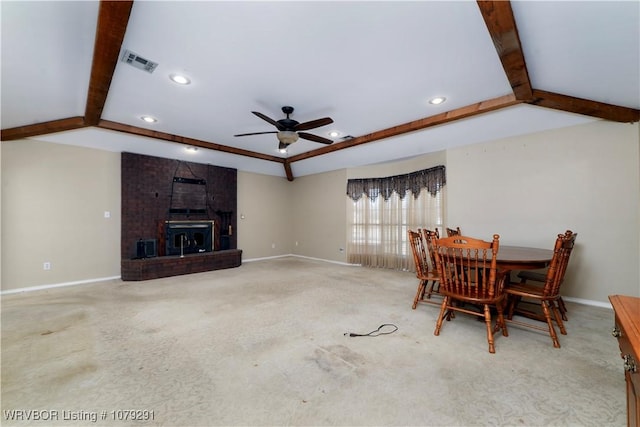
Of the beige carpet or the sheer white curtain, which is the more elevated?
the sheer white curtain

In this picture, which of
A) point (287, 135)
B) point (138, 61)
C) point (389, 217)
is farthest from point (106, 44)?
point (389, 217)

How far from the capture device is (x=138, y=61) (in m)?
2.37

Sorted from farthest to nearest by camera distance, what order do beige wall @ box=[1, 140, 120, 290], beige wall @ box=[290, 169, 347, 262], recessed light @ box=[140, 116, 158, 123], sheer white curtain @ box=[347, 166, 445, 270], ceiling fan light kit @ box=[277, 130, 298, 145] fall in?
beige wall @ box=[290, 169, 347, 262]
sheer white curtain @ box=[347, 166, 445, 270]
beige wall @ box=[1, 140, 120, 290]
recessed light @ box=[140, 116, 158, 123]
ceiling fan light kit @ box=[277, 130, 298, 145]

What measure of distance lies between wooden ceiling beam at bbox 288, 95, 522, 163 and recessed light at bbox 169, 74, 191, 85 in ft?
9.59

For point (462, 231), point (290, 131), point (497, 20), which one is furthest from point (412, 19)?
point (462, 231)

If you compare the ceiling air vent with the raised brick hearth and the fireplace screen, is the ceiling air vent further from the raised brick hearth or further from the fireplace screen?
the fireplace screen

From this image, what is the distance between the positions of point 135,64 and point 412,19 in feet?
8.15

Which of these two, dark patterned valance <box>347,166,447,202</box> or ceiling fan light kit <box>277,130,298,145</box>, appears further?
dark patterned valance <box>347,166,447,202</box>

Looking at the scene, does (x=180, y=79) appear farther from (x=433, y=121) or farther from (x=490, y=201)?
(x=490, y=201)

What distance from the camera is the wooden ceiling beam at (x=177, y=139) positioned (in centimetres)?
389

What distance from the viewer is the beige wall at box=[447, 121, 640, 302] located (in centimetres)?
312

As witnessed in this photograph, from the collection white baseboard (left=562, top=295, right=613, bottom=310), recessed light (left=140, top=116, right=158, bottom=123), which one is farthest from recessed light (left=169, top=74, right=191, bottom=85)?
white baseboard (left=562, top=295, right=613, bottom=310)

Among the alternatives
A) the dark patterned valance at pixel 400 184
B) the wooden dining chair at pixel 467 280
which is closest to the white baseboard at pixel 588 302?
the wooden dining chair at pixel 467 280

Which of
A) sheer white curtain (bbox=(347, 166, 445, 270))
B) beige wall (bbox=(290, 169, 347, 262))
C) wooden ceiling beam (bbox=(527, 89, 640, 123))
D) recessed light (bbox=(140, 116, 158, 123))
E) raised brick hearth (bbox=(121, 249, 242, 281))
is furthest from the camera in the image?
beige wall (bbox=(290, 169, 347, 262))
